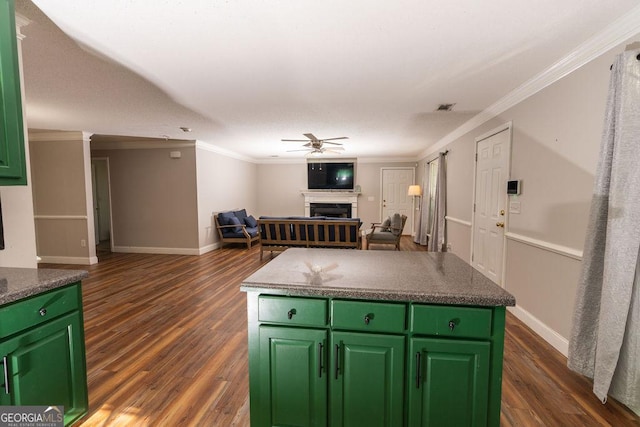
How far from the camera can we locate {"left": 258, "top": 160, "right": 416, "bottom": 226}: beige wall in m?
8.38

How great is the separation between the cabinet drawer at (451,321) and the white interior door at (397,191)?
7.18 m

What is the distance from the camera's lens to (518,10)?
1.67m

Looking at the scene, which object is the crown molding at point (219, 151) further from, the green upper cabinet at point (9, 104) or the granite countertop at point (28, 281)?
the granite countertop at point (28, 281)

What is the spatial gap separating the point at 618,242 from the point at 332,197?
23.1 ft

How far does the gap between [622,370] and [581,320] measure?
303 mm

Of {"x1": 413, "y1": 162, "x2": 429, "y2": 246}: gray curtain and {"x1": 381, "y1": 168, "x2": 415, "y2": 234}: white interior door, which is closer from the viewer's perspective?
{"x1": 413, "y1": 162, "x2": 429, "y2": 246}: gray curtain

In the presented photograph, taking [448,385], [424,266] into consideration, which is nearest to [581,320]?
[424,266]

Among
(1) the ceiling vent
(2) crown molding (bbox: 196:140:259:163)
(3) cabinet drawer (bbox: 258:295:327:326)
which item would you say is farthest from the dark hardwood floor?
(2) crown molding (bbox: 196:140:259:163)

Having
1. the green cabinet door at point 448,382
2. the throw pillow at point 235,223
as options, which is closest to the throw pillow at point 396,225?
the throw pillow at point 235,223

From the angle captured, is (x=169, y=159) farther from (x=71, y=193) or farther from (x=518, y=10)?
(x=518, y=10)

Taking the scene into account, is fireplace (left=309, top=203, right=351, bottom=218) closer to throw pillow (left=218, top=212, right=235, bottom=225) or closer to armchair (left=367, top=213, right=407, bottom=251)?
armchair (left=367, top=213, right=407, bottom=251)

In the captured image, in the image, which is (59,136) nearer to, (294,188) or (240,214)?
(240,214)

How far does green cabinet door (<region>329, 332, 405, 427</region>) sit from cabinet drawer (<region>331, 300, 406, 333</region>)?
4 cm

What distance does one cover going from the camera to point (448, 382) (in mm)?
1253
